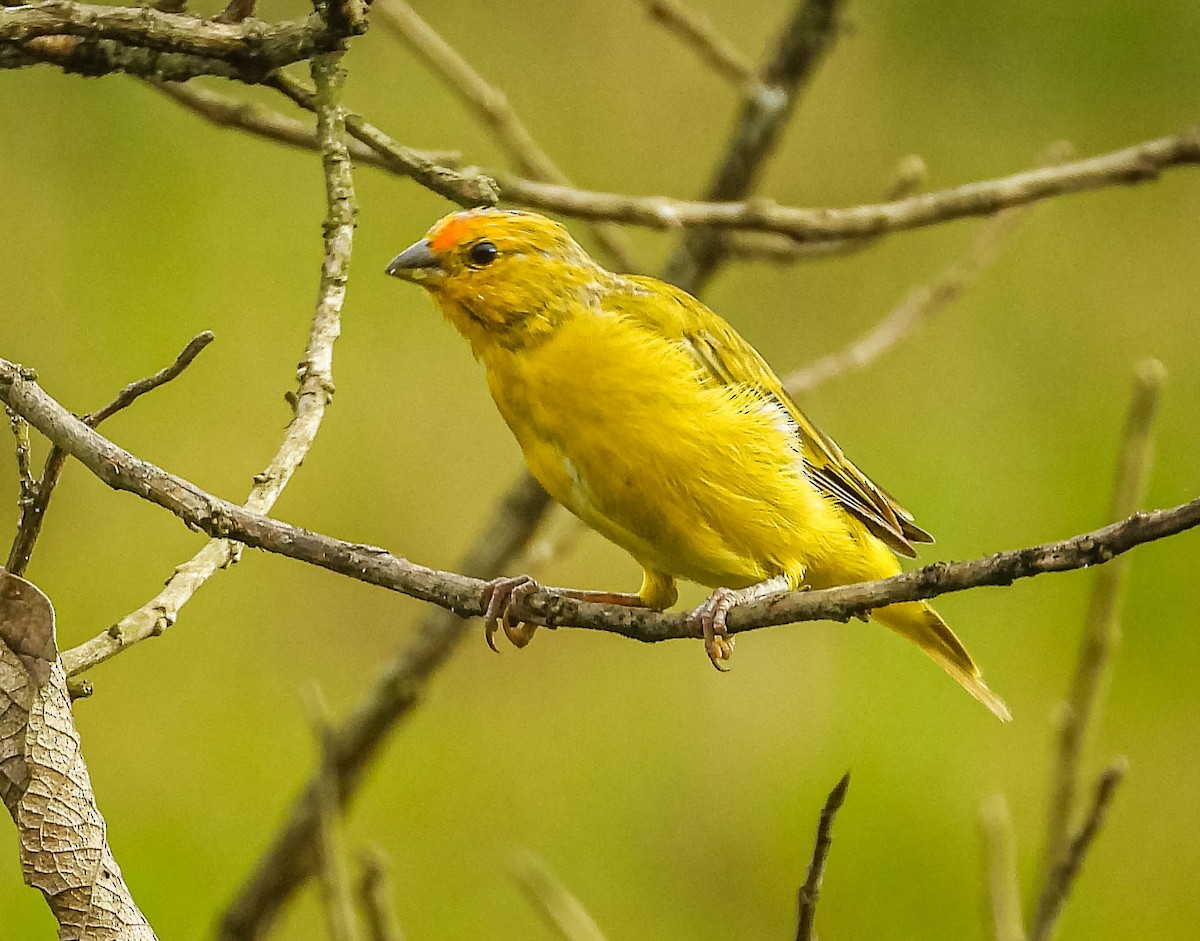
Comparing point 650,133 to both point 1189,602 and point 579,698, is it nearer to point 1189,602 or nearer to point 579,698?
point 579,698

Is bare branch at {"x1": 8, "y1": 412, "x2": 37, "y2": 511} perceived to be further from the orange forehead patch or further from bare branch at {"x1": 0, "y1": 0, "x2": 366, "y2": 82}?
the orange forehead patch

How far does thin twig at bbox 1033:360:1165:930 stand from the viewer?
180cm

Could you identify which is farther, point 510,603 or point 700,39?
point 700,39

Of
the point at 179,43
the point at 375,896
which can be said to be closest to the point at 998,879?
the point at 375,896

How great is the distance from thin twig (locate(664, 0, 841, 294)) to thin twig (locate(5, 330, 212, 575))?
162cm

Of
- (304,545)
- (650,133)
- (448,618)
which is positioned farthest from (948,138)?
(304,545)

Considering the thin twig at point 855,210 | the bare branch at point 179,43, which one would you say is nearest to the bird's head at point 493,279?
the thin twig at point 855,210

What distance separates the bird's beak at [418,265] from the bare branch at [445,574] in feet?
2.94

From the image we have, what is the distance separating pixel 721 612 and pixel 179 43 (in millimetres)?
985

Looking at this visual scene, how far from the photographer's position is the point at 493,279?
2.35 m

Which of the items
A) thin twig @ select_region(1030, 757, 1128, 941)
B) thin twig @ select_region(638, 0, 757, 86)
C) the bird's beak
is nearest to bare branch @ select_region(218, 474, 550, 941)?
the bird's beak

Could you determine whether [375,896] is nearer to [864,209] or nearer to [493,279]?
[493,279]

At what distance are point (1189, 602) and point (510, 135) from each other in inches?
105

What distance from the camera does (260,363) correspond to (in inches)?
164
